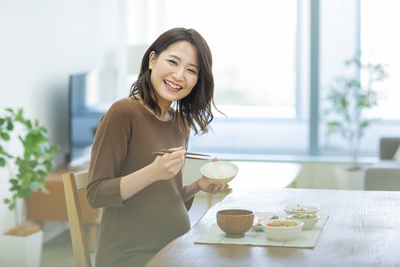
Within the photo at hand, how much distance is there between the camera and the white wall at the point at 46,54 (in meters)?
3.06

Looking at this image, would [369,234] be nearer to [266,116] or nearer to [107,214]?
[107,214]

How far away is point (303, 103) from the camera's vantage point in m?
5.24

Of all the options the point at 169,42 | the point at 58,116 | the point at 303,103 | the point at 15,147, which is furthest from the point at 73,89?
the point at 303,103

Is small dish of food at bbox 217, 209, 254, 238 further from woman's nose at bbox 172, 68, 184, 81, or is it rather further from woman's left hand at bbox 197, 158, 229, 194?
woman's nose at bbox 172, 68, 184, 81

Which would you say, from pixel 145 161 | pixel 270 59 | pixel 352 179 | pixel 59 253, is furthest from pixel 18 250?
pixel 270 59

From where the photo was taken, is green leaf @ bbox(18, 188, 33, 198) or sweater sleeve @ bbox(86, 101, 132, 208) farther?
green leaf @ bbox(18, 188, 33, 198)

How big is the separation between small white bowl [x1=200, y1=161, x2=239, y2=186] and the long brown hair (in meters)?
0.25

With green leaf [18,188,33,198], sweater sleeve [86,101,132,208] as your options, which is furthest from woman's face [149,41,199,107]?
green leaf [18,188,33,198]

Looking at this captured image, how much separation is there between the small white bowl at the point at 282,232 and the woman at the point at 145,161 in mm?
297

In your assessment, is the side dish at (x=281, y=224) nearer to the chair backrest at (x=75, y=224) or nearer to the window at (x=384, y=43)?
the chair backrest at (x=75, y=224)

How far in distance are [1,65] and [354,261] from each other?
8.76 feet

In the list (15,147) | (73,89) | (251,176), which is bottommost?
(251,176)

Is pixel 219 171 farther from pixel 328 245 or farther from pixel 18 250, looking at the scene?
pixel 18 250

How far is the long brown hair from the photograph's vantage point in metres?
1.48
